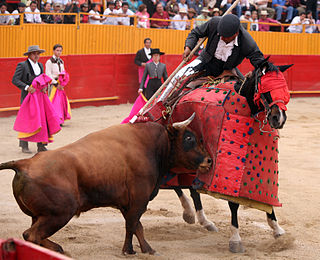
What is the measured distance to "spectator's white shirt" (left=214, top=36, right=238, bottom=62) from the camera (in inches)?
212

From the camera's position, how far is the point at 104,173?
4.47 m

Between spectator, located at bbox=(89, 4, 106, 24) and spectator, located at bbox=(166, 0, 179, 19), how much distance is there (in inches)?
95.0

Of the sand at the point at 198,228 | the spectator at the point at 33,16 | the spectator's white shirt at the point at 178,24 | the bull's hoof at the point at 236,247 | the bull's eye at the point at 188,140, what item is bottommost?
the sand at the point at 198,228

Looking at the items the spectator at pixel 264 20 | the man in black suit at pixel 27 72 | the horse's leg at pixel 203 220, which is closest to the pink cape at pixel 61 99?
the man in black suit at pixel 27 72

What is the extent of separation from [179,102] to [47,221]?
185 cm

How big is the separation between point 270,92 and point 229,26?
0.85 metres

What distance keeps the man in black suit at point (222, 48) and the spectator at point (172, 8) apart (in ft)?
37.9

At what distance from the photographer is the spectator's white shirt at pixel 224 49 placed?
17.7 feet

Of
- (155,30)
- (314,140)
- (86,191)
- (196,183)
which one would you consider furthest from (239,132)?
(155,30)

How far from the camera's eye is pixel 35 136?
921 centimetres

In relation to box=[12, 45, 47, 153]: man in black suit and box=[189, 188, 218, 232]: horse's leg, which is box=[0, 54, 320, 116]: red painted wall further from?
box=[189, 188, 218, 232]: horse's leg

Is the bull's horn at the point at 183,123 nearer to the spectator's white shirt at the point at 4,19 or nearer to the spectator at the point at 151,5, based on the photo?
the spectator's white shirt at the point at 4,19

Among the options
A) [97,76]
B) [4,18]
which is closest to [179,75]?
[4,18]

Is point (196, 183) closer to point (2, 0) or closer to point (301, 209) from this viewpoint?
point (301, 209)
